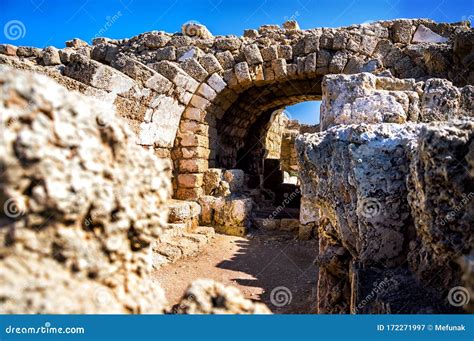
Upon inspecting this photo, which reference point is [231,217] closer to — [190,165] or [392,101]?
[190,165]

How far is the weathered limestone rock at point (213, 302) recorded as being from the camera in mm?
1055

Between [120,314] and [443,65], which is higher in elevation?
[443,65]

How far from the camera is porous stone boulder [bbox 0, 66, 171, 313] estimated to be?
2.79 feet

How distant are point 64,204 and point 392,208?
1.61m

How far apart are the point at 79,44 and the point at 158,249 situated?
215 inches

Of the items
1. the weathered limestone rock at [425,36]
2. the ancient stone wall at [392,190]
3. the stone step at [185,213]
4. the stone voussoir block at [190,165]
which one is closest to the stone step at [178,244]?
the stone step at [185,213]

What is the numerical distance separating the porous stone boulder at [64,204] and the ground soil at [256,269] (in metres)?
2.81

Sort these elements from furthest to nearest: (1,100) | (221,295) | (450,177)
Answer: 1. (450,177)
2. (221,295)
3. (1,100)

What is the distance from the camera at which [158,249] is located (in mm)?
5137

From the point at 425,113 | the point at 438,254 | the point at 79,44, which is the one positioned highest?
the point at 79,44

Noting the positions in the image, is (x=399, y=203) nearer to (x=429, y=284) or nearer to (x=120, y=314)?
(x=429, y=284)

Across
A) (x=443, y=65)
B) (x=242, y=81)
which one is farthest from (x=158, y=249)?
(x=443, y=65)

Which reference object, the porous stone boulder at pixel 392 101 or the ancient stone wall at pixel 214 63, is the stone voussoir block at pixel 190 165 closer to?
the ancient stone wall at pixel 214 63

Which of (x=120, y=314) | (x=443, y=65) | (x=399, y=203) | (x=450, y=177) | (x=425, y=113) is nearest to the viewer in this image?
(x=120, y=314)
